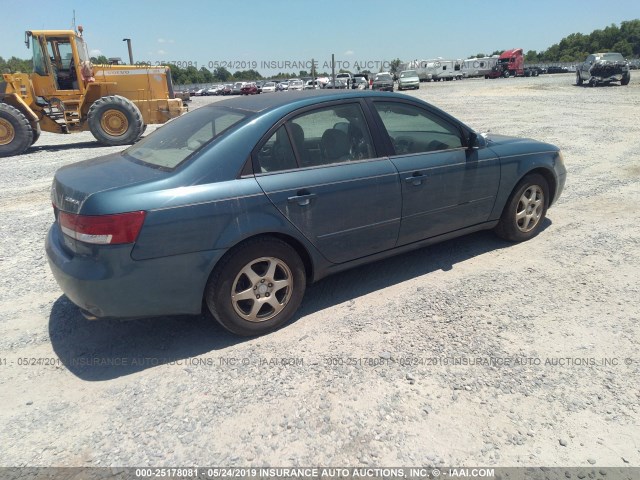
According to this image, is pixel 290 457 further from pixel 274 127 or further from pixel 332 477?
pixel 274 127

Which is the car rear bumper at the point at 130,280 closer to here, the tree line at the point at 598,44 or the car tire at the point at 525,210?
the car tire at the point at 525,210

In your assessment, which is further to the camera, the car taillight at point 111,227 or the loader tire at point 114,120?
the loader tire at point 114,120

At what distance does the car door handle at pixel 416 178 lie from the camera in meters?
3.79

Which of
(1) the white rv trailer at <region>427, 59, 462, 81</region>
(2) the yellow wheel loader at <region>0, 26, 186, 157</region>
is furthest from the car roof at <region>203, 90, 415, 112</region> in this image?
(1) the white rv trailer at <region>427, 59, 462, 81</region>

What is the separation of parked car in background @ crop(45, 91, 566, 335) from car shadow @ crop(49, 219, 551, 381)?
31 cm

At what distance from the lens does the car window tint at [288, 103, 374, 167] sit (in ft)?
11.2

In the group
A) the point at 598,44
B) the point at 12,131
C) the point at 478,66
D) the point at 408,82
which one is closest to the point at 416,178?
the point at 12,131

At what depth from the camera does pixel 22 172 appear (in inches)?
370

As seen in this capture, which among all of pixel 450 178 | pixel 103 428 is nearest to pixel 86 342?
pixel 103 428

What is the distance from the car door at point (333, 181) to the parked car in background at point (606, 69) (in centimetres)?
3241

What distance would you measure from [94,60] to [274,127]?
44.9ft

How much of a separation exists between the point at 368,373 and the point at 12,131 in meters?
12.2

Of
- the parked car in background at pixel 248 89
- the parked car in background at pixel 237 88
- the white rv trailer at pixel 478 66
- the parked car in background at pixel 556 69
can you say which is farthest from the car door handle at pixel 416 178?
the parked car in background at pixel 556 69

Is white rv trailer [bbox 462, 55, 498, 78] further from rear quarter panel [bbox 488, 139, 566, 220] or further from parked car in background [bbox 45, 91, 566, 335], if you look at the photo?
parked car in background [bbox 45, 91, 566, 335]
